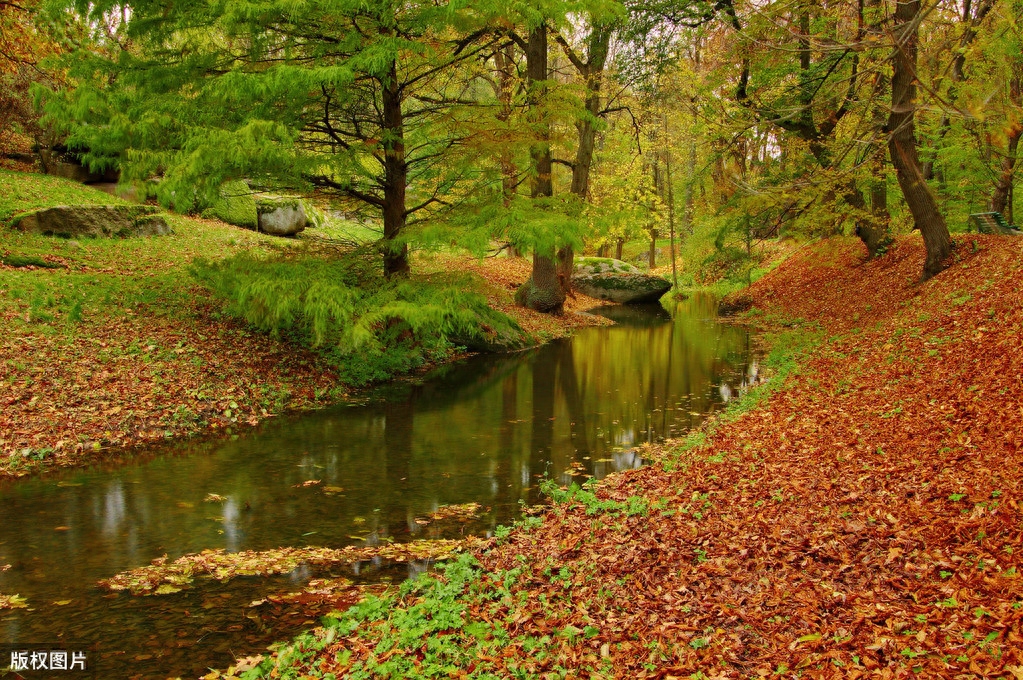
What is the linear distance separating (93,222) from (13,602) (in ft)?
43.6

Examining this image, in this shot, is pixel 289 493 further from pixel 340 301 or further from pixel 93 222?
pixel 93 222

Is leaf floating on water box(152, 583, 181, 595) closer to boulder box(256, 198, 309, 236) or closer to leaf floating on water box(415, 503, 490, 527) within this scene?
leaf floating on water box(415, 503, 490, 527)

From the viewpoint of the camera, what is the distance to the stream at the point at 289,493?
4.57 m

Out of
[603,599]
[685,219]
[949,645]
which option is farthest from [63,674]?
[685,219]

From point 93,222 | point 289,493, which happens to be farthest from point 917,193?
point 93,222

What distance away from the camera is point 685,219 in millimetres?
38188

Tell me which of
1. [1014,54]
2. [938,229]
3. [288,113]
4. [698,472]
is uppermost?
[1014,54]

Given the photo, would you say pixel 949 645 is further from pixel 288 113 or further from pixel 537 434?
pixel 288 113

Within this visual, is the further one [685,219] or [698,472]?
[685,219]

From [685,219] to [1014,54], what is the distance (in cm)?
2719

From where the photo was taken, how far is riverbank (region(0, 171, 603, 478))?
27.0ft

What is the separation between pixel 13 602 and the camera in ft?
15.7

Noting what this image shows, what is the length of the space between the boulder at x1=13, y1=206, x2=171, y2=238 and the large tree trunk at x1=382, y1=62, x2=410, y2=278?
8.02 meters

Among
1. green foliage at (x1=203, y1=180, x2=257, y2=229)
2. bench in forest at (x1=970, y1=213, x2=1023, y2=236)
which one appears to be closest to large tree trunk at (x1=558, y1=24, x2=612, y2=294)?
bench in forest at (x1=970, y1=213, x2=1023, y2=236)
